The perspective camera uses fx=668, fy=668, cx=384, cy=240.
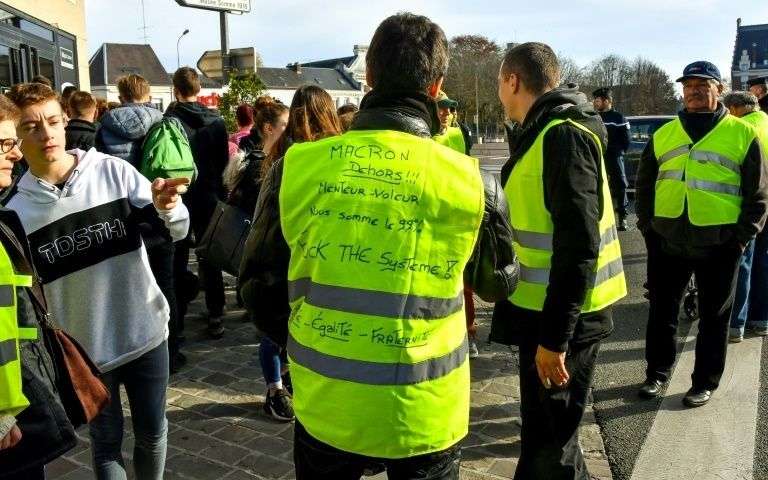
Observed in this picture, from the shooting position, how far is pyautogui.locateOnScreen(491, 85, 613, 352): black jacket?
2592 mm

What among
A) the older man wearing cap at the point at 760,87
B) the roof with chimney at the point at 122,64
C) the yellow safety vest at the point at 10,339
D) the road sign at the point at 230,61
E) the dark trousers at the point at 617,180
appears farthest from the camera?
the roof with chimney at the point at 122,64

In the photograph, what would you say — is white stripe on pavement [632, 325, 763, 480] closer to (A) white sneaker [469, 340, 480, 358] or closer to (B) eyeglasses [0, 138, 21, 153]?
(A) white sneaker [469, 340, 480, 358]

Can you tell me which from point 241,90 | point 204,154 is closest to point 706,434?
point 204,154

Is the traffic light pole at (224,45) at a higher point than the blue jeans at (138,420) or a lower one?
higher

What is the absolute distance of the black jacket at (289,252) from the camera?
1.86 m

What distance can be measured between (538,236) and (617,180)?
Answer: 8610 millimetres

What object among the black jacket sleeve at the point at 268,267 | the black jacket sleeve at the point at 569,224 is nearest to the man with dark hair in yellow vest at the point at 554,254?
the black jacket sleeve at the point at 569,224

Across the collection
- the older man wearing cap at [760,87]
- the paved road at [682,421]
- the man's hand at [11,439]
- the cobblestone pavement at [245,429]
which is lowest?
the cobblestone pavement at [245,429]

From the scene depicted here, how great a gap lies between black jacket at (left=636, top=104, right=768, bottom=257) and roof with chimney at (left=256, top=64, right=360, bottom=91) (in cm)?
8300

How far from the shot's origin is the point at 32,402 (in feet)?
6.44

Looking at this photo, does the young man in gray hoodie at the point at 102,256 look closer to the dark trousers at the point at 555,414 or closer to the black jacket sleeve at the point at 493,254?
the black jacket sleeve at the point at 493,254

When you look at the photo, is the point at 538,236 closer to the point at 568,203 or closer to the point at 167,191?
the point at 568,203

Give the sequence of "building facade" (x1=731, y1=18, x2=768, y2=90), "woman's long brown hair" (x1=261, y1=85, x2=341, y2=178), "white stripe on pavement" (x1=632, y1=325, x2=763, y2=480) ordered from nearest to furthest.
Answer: "white stripe on pavement" (x1=632, y1=325, x2=763, y2=480), "woman's long brown hair" (x1=261, y1=85, x2=341, y2=178), "building facade" (x1=731, y1=18, x2=768, y2=90)

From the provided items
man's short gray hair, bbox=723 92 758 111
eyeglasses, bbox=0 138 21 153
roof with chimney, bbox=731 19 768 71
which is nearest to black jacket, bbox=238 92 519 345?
eyeglasses, bbox=0 138 21 153
